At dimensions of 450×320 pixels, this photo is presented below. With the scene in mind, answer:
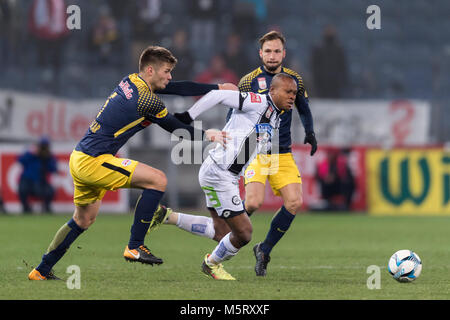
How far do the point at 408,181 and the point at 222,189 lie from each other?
35.3 ft

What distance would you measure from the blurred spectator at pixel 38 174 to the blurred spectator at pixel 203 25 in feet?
13.9

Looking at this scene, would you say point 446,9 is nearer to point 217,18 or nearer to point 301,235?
point 217,18

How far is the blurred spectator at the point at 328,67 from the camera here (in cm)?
1802

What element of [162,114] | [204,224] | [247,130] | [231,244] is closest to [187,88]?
[162,114]

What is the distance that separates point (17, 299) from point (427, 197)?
12.6 m

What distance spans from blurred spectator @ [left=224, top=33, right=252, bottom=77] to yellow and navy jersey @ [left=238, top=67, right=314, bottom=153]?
31.1 ft

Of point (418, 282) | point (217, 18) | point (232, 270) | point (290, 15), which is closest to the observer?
point (418, 282)

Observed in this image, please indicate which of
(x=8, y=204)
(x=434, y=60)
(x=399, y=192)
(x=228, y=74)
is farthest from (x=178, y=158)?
(x=434, y=60)

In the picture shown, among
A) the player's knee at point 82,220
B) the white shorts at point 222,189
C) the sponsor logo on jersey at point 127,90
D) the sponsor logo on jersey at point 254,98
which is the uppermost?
the sponsor logo on jersey at point 127,90

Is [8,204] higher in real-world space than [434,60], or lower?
lower

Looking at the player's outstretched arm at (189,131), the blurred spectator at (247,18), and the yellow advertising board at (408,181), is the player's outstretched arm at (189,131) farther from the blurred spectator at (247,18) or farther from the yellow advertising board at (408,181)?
the blurred spectator at (247,18)

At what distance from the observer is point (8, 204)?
55.9 ft

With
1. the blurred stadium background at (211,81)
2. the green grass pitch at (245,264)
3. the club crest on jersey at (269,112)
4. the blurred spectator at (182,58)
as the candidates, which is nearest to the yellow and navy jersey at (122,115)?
the club crest on jersey at (269,112)

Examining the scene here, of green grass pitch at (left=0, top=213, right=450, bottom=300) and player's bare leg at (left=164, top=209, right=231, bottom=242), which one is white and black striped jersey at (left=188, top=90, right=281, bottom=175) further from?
green grass pitch at (left=0, top=213, right=450, bottom=300)
